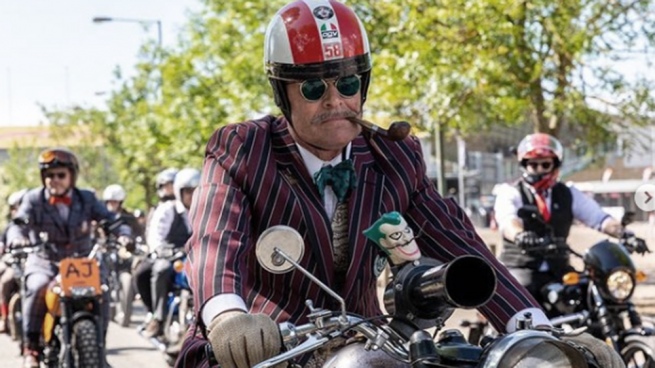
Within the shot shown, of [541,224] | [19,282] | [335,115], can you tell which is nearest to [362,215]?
[335,115]

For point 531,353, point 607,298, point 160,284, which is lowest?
point 160,284

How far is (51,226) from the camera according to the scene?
10617mm

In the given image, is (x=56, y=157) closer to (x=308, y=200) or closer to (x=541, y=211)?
(x=541, y=211)

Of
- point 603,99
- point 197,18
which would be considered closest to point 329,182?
point 603,99

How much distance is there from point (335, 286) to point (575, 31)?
12.2 metres

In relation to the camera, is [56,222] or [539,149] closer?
[539,149]

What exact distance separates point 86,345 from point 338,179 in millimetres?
6628

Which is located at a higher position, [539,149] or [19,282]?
[539,149]

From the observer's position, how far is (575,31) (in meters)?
15.1

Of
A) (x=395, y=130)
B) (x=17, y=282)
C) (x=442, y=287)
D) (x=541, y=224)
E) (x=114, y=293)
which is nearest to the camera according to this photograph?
(x=442, y=287)

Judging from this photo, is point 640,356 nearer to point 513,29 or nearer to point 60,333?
point 60,333

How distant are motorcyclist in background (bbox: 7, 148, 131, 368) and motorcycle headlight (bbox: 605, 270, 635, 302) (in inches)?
158

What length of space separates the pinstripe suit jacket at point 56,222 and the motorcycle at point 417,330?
7844 millimetres

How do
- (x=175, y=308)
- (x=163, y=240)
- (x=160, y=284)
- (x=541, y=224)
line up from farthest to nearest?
1. (x=163, y=240)
2. (x=160, y=284)
3. (x=175, y=308)
4. (x=541, y=224)
